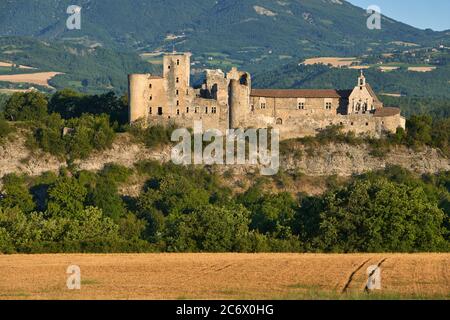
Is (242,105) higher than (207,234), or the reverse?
(242,105)

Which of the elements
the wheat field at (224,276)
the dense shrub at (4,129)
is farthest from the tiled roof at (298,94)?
the wheat field at (224,276)

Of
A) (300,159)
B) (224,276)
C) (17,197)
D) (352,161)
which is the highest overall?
(300,159)

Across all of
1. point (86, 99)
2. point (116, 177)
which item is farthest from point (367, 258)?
point (86, 99)

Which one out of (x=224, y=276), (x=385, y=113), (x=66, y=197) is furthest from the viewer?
(x=385, y=113)

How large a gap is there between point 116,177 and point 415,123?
56.8ft

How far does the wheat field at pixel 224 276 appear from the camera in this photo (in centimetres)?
2959

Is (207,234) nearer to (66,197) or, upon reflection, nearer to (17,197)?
(66,197)

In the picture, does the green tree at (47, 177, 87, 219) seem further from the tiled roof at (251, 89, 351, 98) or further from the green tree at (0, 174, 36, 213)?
the tiled roof at (251, 89, 351, 98)

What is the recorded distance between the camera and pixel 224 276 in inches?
1325

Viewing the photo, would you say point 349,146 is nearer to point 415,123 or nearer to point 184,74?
point 415,123

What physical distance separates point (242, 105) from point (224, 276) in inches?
1194

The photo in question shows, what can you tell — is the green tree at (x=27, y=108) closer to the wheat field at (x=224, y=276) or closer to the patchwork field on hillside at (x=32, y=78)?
the wheat field at (x=224, y=276)

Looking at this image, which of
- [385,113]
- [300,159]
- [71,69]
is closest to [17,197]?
[300,159]

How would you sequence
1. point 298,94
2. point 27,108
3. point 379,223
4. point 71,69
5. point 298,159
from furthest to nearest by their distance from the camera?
1. point 71,69
2. point 27,108
3. point 298,159
4. point 298,94
5. point 379,223
